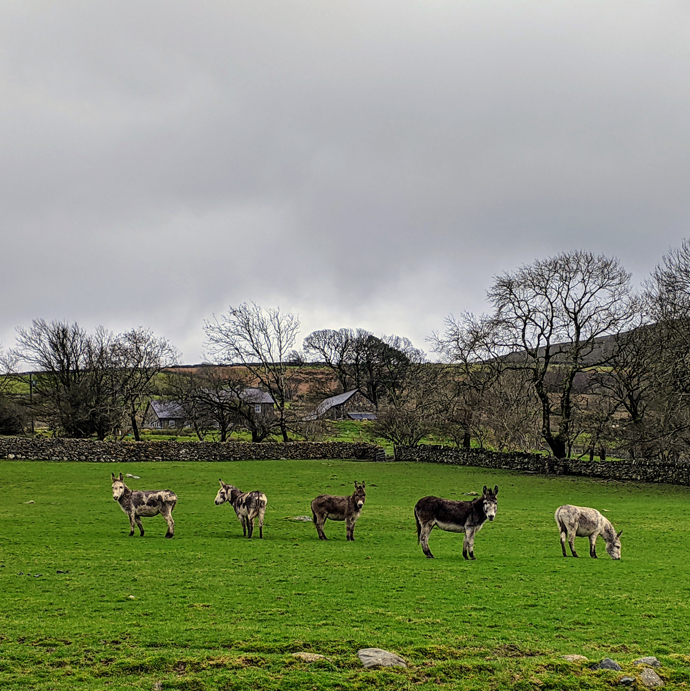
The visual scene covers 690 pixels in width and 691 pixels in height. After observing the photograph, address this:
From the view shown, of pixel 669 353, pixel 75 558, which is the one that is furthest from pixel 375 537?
pixel 669 353

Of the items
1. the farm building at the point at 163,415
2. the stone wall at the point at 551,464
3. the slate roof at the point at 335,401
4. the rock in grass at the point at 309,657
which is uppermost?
the slate roof at the point at 335,401

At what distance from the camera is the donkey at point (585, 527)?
53.2ft

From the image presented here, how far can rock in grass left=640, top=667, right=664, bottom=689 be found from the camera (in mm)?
7719

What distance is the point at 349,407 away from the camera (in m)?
101

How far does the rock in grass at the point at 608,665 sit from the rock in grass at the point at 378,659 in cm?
255

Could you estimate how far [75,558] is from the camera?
589 inches

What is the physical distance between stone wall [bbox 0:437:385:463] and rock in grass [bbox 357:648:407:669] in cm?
4624

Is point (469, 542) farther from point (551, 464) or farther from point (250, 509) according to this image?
point (551, 464)

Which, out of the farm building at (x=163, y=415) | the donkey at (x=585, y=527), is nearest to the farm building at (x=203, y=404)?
the farm building at (x=163, y=415)

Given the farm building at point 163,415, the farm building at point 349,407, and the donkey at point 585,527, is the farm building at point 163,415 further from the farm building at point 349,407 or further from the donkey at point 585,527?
the donkey at point 585,527

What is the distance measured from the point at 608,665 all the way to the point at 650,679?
50 centimetres

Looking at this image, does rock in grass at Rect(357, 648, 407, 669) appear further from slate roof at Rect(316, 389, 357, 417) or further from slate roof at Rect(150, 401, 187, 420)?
slate roof at Rect(150, 401, 187, 420)

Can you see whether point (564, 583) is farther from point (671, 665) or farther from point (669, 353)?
point (669, 353)

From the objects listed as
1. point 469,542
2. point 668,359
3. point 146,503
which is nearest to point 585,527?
point 469,542
